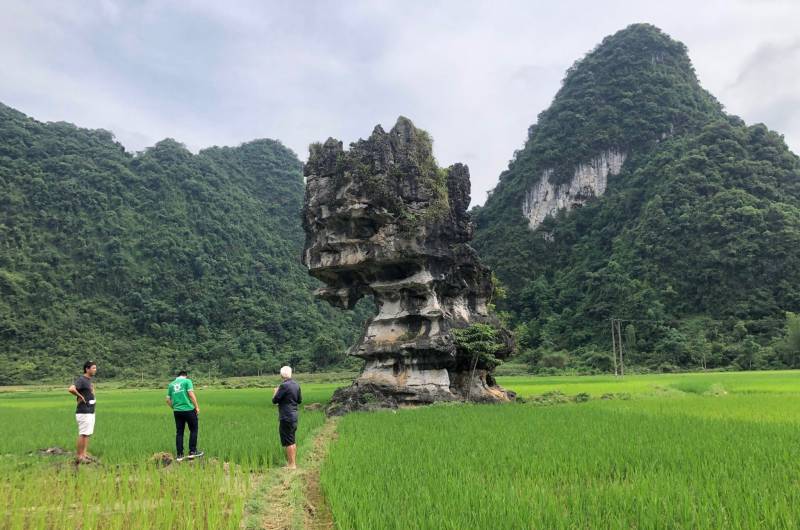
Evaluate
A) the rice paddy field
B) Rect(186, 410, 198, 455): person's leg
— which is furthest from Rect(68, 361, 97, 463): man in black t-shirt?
Rect(186, 410, 198, 455): person's leg

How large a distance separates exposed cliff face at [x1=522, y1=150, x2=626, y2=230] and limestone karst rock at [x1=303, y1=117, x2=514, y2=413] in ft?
200

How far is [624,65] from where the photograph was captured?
87188 millimetres

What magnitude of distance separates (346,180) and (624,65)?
273ft

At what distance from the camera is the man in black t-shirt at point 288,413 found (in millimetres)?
7895

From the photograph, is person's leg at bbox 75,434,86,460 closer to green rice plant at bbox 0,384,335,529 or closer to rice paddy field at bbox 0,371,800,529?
green rice plant at bbox 0,384,335,529

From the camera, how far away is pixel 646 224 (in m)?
59.2

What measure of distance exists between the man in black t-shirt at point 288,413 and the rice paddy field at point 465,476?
36cm

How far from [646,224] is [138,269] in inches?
2385

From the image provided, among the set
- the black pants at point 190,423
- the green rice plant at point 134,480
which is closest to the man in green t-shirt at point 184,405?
the black pants at point 190,423

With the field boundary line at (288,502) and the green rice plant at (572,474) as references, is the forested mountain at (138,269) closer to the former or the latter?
the green rice plant at (572,474)

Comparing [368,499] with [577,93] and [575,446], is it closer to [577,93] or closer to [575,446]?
[575,446]

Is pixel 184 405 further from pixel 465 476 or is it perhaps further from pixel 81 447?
pixel 465 476

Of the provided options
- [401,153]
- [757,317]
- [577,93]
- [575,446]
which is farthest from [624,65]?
[575,446]

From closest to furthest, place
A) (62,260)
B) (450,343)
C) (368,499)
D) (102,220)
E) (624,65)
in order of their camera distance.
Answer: (368,499) < (450,343) < (62,260) < (102,220) < (624,65)
